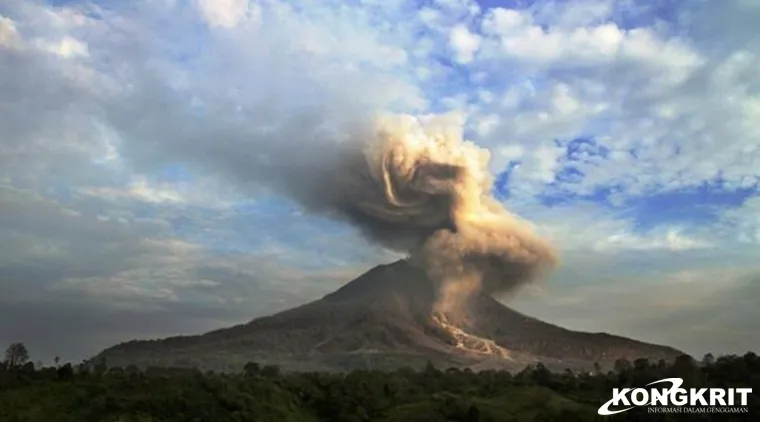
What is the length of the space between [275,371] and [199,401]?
3248 centimetres

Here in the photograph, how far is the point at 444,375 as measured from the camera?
71.9 meters

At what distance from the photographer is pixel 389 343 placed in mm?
156250

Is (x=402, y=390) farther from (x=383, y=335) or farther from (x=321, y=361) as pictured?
(x=383, y=335)

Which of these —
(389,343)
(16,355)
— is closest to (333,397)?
(16,355)

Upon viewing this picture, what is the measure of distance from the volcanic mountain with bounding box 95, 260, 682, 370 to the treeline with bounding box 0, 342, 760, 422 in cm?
7334

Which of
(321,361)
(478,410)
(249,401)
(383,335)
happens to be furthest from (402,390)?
(383,335)

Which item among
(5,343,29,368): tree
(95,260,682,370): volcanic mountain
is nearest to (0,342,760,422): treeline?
(5,343,29,368): tree

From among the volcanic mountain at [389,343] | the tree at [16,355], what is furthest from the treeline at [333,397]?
the volcanic mountain at [389,343]

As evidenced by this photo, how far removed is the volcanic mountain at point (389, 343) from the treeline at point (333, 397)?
73.3 metres

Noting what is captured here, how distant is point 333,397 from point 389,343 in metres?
107

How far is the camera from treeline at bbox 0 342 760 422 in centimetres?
4350

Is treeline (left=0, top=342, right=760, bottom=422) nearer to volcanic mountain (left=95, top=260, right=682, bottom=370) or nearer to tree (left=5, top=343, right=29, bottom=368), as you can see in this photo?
tree (left=5, top=343, right=29, bottom=368)

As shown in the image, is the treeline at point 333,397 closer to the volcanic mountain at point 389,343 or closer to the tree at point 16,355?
the tree at point 16,355

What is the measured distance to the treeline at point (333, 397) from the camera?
43500mm
